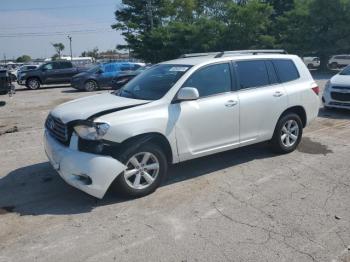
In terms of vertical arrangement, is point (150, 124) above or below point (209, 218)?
above

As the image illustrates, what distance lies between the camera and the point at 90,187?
450cm

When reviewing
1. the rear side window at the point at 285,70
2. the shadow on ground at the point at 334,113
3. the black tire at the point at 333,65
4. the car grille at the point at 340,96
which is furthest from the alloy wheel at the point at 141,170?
the black tire at the point at 333,65

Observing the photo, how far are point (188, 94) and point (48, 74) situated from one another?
66.8ft

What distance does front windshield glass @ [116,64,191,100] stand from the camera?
5.34 metres

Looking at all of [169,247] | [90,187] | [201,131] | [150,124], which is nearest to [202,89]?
[201,131]

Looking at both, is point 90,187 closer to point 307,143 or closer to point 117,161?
point 117,161

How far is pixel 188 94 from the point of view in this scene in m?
5.03

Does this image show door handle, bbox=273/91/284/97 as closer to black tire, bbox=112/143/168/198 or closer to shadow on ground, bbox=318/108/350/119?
black tire, bbox=112/143/168/198

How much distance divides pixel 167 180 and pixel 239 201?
46.2 inches

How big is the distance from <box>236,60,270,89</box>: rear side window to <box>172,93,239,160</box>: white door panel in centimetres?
37

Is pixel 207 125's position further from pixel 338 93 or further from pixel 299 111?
pixel 338 93

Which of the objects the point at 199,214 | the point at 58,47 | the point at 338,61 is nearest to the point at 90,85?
the point at 199,214

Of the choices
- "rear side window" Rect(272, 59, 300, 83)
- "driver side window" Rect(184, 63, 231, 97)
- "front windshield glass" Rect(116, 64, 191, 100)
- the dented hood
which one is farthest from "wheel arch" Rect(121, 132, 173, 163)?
"rear side window" Rect(272, 59, 300, 83)

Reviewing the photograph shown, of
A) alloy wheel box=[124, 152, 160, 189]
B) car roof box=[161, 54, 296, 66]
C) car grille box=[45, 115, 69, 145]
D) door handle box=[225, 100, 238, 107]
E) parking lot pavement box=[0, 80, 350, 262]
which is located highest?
car roof box=[161, 54, 296, 66]
